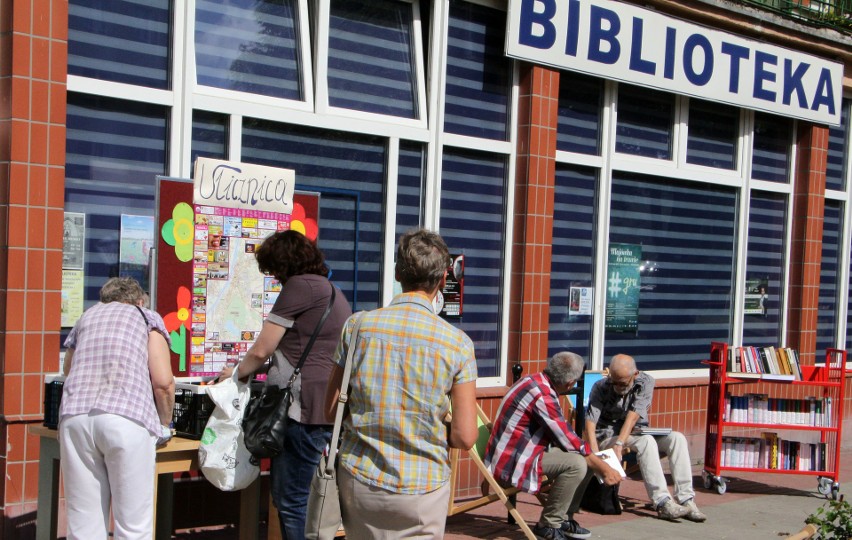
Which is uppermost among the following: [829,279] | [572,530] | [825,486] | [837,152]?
[837,152]

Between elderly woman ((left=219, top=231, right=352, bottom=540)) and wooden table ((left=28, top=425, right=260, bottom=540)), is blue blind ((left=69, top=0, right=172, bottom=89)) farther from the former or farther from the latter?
wooden table ((left=28, top=425, right=260, bottom=540))

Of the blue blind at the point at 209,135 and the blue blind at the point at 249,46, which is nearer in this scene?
the blue blind at the point at 209,135

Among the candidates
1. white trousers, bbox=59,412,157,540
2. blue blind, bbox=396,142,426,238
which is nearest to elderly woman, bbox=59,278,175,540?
white trousers, bbox=59,412,157,540

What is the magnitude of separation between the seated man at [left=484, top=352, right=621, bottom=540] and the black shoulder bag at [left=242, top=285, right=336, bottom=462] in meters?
1.93

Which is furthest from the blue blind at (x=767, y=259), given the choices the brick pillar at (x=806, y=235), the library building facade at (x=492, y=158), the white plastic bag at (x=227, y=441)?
the white plastic bag at (x=227, y=441)

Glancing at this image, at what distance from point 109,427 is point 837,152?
32.0 ft

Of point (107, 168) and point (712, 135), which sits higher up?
point (712, 135)

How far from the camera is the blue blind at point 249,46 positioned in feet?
22.7

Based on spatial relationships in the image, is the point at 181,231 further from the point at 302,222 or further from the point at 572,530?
the point at 572,530

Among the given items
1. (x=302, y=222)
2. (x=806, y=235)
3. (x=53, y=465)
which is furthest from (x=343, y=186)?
(x=806, y=235)

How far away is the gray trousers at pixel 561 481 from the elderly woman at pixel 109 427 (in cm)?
275

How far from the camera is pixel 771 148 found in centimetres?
1125

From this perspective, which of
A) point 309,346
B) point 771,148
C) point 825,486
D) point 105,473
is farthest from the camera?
point 771,148

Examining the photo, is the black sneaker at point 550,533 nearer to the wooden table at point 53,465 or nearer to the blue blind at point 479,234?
the blue blind at point 479,234
